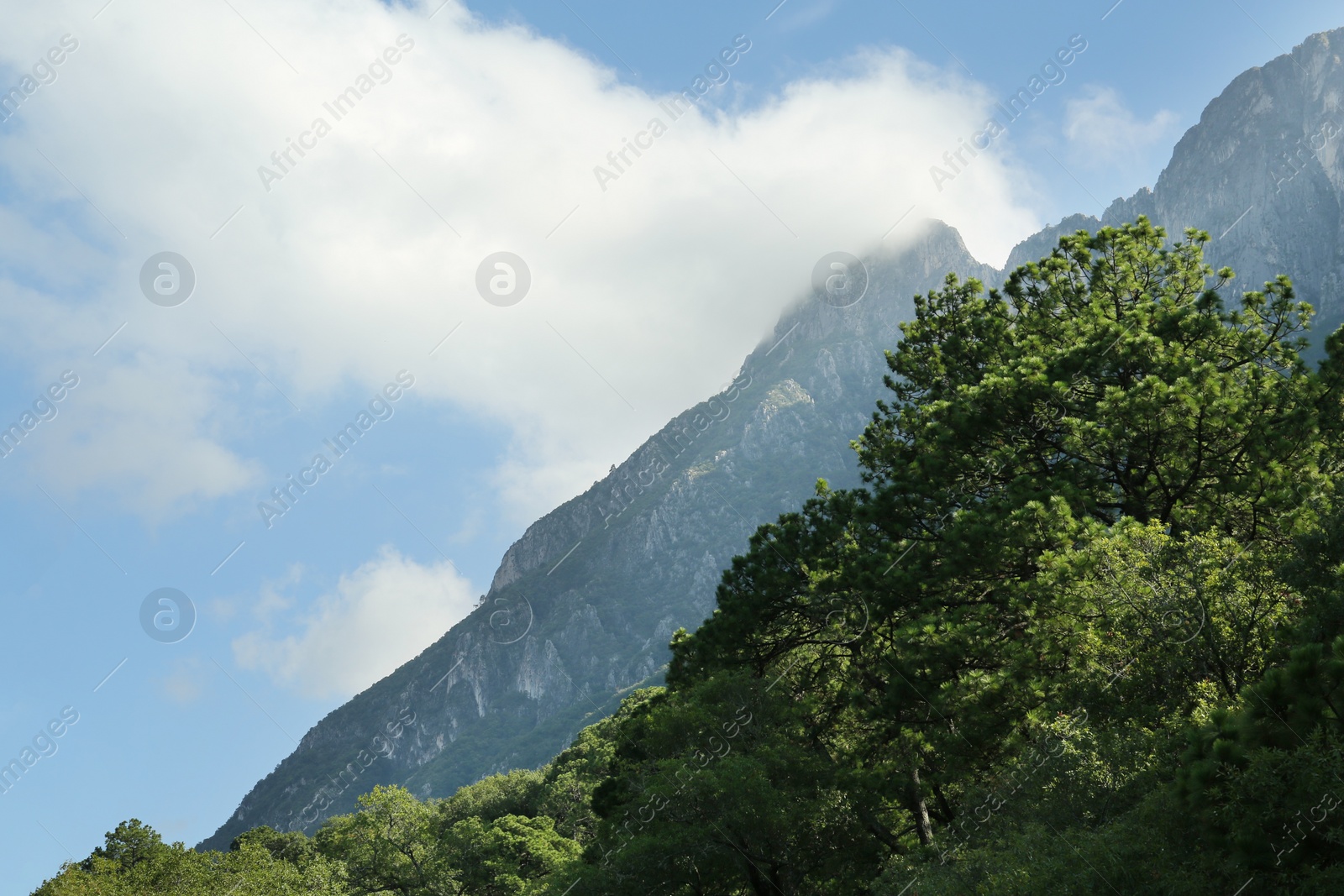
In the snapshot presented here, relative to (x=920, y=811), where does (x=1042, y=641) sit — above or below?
above

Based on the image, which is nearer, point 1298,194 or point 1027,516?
point 1027,516

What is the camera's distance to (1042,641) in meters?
13.1

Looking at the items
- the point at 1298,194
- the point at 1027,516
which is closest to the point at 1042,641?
the point at 1027,516

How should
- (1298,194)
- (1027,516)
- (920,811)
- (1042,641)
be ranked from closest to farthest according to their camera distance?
(1042,641)
(1027,516)
(920,811)
(1298,194)

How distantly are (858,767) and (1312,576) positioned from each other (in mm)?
12693

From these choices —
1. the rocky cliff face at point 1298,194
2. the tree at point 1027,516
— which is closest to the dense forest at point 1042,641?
the tree at point 1027,516

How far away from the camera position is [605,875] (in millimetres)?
19547

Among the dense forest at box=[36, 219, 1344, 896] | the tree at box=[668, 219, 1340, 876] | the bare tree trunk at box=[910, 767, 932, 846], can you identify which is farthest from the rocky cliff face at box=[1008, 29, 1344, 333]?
the bare tree trunk at box=[910, 767, 932, 846]

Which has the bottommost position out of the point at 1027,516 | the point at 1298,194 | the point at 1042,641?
the point at 1042,641

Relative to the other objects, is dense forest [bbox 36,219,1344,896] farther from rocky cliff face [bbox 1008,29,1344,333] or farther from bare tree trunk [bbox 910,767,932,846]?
rocky cliff face [bbox 1008,29,1344,333]

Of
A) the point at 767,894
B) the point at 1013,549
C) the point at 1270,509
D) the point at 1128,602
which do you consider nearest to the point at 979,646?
the point at 1013,549

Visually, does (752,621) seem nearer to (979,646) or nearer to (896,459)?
(896,459)

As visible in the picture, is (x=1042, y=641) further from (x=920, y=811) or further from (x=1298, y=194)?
(x=1298, y=194)

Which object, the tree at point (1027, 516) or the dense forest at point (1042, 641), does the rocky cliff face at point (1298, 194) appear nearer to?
the tree at point (1027, 516)
